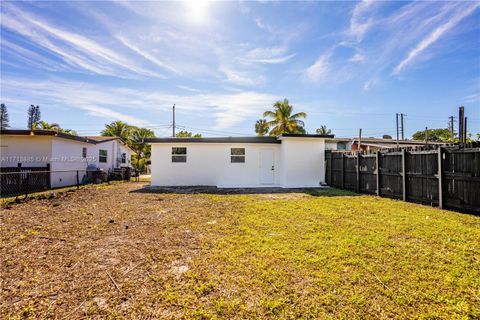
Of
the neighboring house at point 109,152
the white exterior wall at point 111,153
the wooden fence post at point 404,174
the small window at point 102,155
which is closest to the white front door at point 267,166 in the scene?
the wooden fence post at point 404,174

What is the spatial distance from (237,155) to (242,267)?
10029 millimetres

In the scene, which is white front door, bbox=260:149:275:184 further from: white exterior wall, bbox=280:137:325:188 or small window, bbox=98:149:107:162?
small window, bbox=98:149:107:162

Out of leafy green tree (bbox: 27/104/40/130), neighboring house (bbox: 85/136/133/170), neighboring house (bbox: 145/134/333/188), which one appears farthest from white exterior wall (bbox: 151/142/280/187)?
leafy green tree (bbox: 27/104/40/130)

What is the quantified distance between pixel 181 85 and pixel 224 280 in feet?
50.5

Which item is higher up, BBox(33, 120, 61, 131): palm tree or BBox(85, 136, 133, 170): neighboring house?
BBox(33, 120, 61, 131): palm tree

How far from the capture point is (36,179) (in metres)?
11.1

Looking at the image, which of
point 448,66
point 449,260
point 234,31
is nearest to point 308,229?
point 449,260

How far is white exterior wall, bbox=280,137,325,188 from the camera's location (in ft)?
40.2

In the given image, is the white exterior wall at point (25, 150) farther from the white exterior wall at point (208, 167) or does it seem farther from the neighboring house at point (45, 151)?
the white exterior wall at point (208, 167)

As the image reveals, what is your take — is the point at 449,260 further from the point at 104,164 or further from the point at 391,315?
the point at 104,164

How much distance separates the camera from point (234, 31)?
29.3 ft

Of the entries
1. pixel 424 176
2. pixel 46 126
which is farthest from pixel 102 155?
pixel 424 176

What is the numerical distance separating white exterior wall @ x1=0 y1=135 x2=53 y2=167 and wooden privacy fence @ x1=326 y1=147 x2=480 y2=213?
52.1 ft

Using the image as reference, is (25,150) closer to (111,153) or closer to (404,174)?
(111,153)
